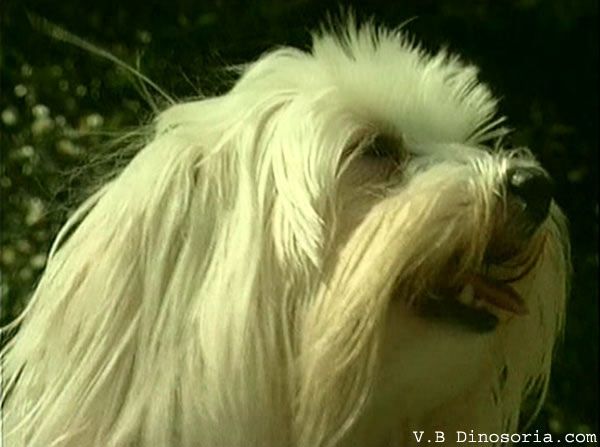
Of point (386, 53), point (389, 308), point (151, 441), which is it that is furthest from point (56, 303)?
point (386, 53)

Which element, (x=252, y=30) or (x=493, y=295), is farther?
(x=252, y=30)

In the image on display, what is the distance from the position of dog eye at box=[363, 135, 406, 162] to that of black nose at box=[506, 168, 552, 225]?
0.13 meters

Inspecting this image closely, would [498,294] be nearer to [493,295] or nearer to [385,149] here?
[493,295]

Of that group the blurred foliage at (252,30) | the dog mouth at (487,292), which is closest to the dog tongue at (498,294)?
the dog mouth at (487,292)

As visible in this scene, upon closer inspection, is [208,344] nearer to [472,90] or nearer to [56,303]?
[56,303]

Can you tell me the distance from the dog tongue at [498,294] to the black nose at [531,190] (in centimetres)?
9

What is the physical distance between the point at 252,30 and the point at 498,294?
128cm

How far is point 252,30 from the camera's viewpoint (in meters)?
2.87

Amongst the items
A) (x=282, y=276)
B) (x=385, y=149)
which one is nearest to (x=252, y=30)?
(x=385, y=149)

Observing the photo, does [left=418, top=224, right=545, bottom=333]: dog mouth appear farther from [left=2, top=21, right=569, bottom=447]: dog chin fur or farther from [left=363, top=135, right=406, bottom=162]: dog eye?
[left=363, top=135, right=406, bottom=162]: dog eye

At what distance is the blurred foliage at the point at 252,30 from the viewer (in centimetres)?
299

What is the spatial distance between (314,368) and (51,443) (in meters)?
0.29

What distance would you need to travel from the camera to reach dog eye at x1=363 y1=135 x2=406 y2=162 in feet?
5.55

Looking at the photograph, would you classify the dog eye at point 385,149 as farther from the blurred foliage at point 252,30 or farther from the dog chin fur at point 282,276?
the blurred foliage at point 252,30
